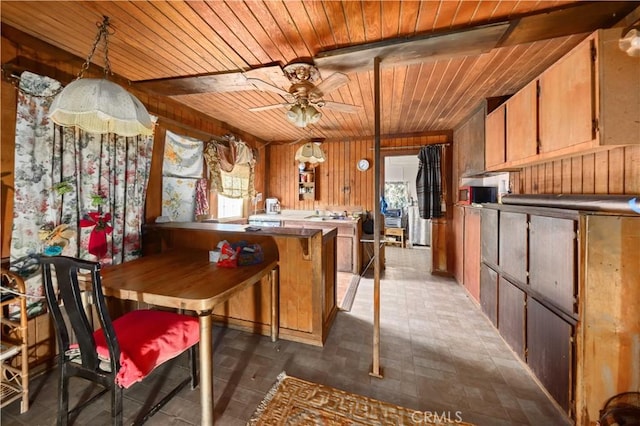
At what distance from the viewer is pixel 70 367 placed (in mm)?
1311

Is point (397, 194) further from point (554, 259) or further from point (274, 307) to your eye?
point (274, 307)

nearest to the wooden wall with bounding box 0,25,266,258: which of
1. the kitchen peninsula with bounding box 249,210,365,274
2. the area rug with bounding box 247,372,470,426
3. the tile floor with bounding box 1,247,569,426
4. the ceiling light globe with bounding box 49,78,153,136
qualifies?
the ceiling light globe with bounding box 49,78,153,136

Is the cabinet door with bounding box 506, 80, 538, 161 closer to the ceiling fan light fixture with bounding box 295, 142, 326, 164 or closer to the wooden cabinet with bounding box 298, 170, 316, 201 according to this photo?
the ceiling fan light fixture with bounding box 295, 142, 326, 164

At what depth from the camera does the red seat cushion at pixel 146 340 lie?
1198 millimetres

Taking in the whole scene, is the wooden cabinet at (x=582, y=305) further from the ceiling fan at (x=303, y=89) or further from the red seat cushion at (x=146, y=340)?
the red seat cushion at (x=146, y=340)

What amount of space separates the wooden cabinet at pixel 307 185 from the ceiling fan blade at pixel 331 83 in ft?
9.68

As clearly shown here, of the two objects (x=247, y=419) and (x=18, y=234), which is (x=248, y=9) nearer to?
(x=18, y=234)

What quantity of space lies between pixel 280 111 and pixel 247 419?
10.9 ft

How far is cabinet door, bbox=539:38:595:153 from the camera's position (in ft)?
4.56

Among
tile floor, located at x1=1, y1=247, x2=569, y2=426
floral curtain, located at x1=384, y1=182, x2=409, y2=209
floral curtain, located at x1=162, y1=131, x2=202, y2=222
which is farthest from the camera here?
floral curtain, located at x1=384, y1=182, x2=409, y2=209

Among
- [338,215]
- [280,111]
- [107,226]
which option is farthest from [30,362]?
[338,215]

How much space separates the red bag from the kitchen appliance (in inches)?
127

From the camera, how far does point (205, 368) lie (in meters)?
1.34

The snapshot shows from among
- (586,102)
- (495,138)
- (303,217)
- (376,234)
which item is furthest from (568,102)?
(303,217)
